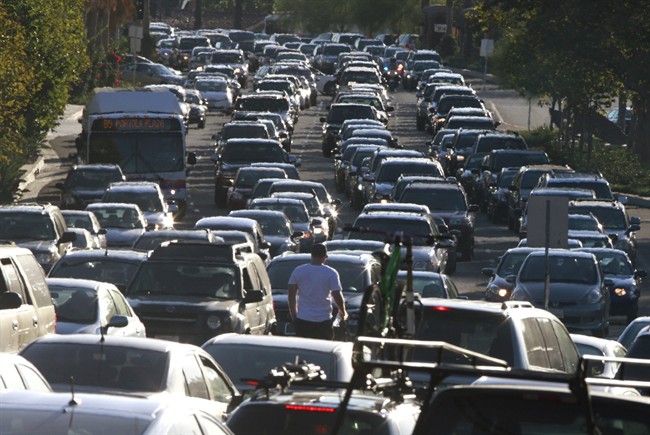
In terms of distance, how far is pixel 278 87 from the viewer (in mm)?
77000

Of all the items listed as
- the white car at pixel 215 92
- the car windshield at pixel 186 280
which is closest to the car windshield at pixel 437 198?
the car windshield at pixel 186 280

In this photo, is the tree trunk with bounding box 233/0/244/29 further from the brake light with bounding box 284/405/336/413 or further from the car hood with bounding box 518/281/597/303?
the brake light with bounding box 284/405/336/413

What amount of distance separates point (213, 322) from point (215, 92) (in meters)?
59.9

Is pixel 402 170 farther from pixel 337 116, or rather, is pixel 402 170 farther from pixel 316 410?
pixel 316 410

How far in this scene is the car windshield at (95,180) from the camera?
40438 mm

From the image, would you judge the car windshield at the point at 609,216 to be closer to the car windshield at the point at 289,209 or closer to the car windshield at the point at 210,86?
the car windshield at the point at 289,209

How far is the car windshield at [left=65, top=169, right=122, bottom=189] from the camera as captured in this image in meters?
40.4

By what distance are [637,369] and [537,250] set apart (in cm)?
1201

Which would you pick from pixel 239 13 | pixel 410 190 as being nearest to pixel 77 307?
pixel 410 190

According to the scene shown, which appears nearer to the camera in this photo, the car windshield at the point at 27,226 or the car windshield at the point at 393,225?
the car windshield at the point at 27,226

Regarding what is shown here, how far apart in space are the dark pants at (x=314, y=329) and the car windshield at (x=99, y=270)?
524 cm

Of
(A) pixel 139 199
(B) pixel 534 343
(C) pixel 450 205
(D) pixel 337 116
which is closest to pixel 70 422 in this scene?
(B) pixel 534 343

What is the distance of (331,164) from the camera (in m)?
61.5

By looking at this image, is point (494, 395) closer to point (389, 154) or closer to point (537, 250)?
point (537, 250)
